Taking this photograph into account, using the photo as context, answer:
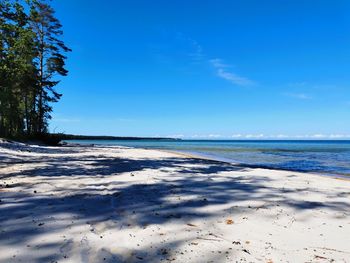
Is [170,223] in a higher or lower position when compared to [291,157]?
higher

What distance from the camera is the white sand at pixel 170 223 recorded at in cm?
304

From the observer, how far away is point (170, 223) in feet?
13.3

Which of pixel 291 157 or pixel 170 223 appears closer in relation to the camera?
pixel 170 223

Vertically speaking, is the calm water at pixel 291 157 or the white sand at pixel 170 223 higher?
the white sand at pixel 170 223

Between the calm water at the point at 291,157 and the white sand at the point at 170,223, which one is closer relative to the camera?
the white sand at the point at 170,223

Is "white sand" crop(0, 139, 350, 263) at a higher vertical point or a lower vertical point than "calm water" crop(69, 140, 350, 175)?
higher

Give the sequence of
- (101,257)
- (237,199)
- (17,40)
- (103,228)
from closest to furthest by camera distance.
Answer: (101,257)
(103,228)
(237,199)
(17,40)

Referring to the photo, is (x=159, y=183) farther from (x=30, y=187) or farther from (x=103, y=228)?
(x=103, y=228)

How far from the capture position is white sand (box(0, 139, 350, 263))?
3.04 meters

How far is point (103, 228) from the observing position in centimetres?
380

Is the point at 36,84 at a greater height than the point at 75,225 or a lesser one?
greater

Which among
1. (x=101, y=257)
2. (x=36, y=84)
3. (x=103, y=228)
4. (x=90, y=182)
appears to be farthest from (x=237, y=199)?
(x=36, y=84)

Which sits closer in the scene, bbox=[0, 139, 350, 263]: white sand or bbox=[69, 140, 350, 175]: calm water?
bbox=[0, 139, 350, 263]: white sand

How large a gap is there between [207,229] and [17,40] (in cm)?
1548
